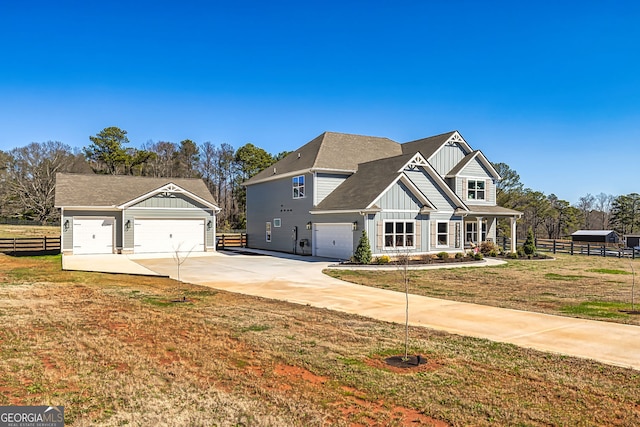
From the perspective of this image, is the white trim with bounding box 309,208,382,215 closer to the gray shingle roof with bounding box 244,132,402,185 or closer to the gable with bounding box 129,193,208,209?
the gray shingle roof with bounding box 244,132,402,185

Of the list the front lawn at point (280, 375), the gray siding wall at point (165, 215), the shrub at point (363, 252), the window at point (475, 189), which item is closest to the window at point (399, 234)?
the shrub at point (363, 252)

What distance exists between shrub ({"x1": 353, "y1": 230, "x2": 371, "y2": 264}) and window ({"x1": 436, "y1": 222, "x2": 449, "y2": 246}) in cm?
579

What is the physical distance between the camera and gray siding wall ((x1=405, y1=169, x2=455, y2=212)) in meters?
25.6

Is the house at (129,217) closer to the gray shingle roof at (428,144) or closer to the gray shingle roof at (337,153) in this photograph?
the gray shingle roof at (337,153)

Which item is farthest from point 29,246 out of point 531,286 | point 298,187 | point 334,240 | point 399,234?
point 531,286

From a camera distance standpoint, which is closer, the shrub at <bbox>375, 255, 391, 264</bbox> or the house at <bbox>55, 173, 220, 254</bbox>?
the shrub at <bbox>375, 255, 391, 264</bbox>

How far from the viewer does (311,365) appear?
6574 mm

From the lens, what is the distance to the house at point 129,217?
26.9m

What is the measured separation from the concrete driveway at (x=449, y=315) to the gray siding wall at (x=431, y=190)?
9.84 meters

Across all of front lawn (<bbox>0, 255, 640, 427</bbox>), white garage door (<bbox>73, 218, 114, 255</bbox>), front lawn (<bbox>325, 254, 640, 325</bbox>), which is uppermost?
white garage door (<bbox>73, 218, 114, 255</bbox>)

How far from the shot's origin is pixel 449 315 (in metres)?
10.4

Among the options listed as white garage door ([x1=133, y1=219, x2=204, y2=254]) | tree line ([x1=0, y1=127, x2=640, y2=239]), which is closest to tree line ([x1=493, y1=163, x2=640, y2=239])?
tree line ([x1=0, y1=127, x2=640, y2=239])

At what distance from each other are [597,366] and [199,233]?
25.8 metres

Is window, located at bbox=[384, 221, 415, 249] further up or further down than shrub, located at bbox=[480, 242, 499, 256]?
further up
